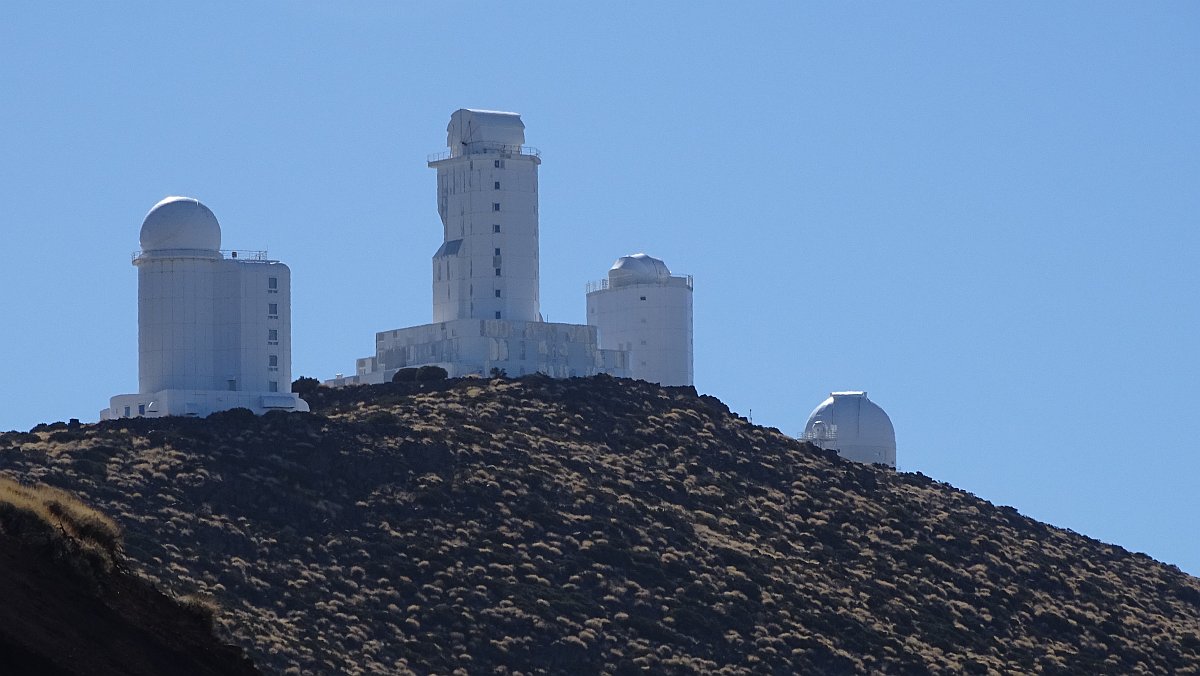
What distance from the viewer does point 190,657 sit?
19828 mm

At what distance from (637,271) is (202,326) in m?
23.0

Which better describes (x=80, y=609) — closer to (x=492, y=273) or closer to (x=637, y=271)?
(x=492, y=273)

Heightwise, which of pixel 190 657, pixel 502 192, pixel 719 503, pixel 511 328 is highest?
pixel 502 192

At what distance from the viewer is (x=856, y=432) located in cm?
8656

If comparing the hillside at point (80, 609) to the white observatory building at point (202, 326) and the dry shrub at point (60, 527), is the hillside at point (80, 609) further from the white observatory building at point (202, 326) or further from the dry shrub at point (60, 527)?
the white observatory building at point (202, 326)

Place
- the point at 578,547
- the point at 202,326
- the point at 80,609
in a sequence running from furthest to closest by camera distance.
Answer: the point at 202,326, the point at 578,547, the point at 80,609

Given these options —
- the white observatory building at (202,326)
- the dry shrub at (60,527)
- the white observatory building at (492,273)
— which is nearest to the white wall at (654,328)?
the white observatory building at (492,273)

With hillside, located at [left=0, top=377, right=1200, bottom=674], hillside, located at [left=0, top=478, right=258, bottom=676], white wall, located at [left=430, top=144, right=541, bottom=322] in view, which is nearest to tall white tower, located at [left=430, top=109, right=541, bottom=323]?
white wall, located at [left=430, top=144, right=541, bottom=322]

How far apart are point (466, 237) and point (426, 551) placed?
2357 centimetres

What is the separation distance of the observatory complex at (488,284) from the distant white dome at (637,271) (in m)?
5.41

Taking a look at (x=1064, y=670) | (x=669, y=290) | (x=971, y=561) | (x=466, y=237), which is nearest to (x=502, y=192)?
(x=466, y=237)

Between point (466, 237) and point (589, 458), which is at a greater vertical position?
point (466, 237)

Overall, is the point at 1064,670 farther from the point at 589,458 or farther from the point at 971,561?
the point at 589,458

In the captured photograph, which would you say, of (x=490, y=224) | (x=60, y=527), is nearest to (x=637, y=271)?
(x=490, y=224)
